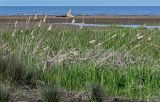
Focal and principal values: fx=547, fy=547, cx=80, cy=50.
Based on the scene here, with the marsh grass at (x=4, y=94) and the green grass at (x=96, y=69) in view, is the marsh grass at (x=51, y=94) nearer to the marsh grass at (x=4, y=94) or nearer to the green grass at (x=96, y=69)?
the marsh grass at (x=4, y=94)

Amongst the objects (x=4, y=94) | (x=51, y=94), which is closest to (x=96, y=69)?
(x=51, y=94)

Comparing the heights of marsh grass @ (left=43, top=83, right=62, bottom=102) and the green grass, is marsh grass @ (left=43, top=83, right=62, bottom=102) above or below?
below

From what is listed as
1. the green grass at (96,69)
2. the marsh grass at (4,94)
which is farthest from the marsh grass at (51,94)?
the green grass at (96,69)

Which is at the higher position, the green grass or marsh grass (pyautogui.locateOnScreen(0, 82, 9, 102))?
the green grass

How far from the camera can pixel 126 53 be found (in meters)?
12.1

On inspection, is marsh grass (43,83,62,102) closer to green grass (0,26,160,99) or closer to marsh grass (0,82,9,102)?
marsh grass (0,82,9,102)

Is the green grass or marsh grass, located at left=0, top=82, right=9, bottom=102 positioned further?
the green grass

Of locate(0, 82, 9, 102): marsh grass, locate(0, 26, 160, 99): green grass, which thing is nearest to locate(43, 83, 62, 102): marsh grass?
locate(0, 82, 9, 102): marsh grass

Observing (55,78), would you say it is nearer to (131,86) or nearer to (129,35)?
(131,86)

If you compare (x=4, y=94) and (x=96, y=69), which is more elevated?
(x=96, y=69)

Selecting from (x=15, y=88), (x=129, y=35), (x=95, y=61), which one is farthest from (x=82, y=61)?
(x=129, y=35)

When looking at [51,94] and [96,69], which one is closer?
[51,94]

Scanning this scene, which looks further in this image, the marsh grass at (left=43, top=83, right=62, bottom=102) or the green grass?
the green grass

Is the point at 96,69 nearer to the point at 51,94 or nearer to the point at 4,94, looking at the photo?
the point at 51,94
